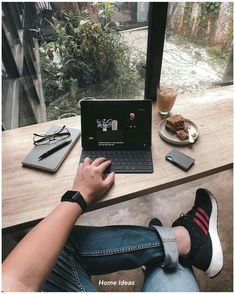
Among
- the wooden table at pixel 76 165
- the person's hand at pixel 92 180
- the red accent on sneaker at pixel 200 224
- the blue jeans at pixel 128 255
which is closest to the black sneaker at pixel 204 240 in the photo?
the red accent on sneaker at pixel 200 224

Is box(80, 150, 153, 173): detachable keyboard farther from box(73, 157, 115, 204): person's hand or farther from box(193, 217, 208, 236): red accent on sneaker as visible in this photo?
box(193, 217, 208, 236): red accent on sneaker

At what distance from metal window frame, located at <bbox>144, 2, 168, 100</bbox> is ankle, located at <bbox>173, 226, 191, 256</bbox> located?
62 centimetres

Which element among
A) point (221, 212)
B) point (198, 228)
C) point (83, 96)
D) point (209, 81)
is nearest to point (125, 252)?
point (198, 228)

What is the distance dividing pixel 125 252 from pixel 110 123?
0.46 meters

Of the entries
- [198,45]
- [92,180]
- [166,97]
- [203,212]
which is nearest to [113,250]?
[92,180]

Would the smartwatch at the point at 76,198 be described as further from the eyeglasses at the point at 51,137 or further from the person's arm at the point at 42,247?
the eyeglasses at the point at 51,137

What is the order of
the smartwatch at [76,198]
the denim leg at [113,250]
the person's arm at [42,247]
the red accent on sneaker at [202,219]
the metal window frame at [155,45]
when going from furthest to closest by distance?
the red accent on sneaker at [202,219] < the metal window frame at [155,45] < the denim leg at [113,250] < the smartwatch at [76,198] < the person's arm at [42,247]

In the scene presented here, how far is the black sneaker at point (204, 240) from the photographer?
0.92 metres

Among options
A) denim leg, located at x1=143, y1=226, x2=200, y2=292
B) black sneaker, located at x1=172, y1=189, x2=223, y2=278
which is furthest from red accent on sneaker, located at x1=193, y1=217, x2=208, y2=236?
denim leg, located at x1=143, y1=226, x2=200, y2=292

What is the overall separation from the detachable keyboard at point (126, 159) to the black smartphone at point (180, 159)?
7 cm

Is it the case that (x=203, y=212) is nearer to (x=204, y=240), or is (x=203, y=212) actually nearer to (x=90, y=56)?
(x=204, y=240)

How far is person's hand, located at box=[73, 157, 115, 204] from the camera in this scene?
71 centimetres

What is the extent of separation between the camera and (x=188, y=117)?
1.02 metres

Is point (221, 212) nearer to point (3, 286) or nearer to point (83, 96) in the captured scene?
point (83, 96)
